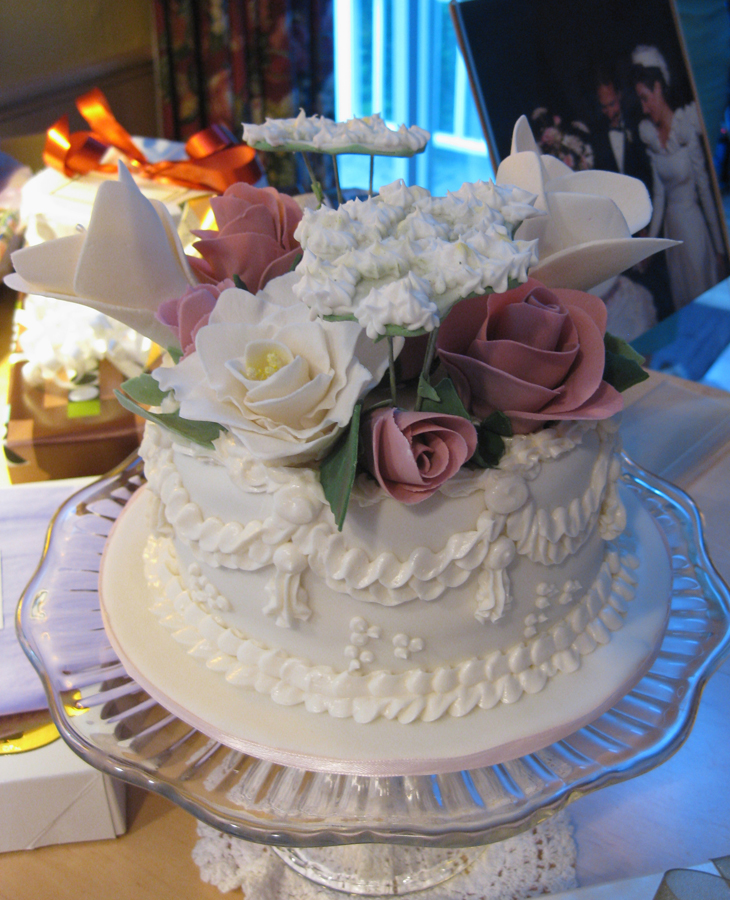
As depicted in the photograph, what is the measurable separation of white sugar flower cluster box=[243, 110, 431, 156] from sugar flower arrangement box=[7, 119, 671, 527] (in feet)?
0.04

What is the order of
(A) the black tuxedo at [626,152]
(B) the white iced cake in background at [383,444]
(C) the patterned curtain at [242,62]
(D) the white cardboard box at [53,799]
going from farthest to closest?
(C) the patterned curtain at [242,62] → (A) the black tuxedo at [626,152] → (D) the white cardboard box at [53,799] → (B) the white iced cake in background at [383,444]

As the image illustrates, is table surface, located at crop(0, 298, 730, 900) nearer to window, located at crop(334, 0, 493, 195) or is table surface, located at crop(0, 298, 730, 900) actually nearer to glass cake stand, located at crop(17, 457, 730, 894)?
glass cake stand, located at crop(17, 457, 730, 894)

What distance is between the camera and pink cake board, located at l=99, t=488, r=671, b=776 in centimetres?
62

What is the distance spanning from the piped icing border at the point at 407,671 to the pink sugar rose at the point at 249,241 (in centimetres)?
29

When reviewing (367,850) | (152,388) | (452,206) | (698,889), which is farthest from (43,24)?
(698,889)

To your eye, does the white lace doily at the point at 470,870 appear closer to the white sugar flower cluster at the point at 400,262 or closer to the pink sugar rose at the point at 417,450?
the pink sugar rose at the point at 417,450

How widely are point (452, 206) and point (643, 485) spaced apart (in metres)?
0.64

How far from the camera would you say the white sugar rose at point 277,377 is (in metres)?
0.51

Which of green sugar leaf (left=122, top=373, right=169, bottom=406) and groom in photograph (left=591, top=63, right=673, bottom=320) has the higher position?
groom in photograph (left=591, top=63, right=673, bottom=320)

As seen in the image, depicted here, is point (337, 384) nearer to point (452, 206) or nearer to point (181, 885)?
point (452, 206)

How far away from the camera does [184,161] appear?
4.81 ft

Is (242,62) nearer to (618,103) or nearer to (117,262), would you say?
(618,103)

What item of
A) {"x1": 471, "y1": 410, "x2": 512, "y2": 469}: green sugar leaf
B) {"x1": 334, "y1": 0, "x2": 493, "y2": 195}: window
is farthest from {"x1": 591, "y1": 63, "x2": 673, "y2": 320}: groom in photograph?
{"x1": 334, "y1": 0, "x2": 493, "y2": 195}: window

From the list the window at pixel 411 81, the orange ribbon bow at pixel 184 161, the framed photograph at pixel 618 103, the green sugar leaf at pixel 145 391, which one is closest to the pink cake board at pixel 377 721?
the green sugar leaf at pixel 145 391
